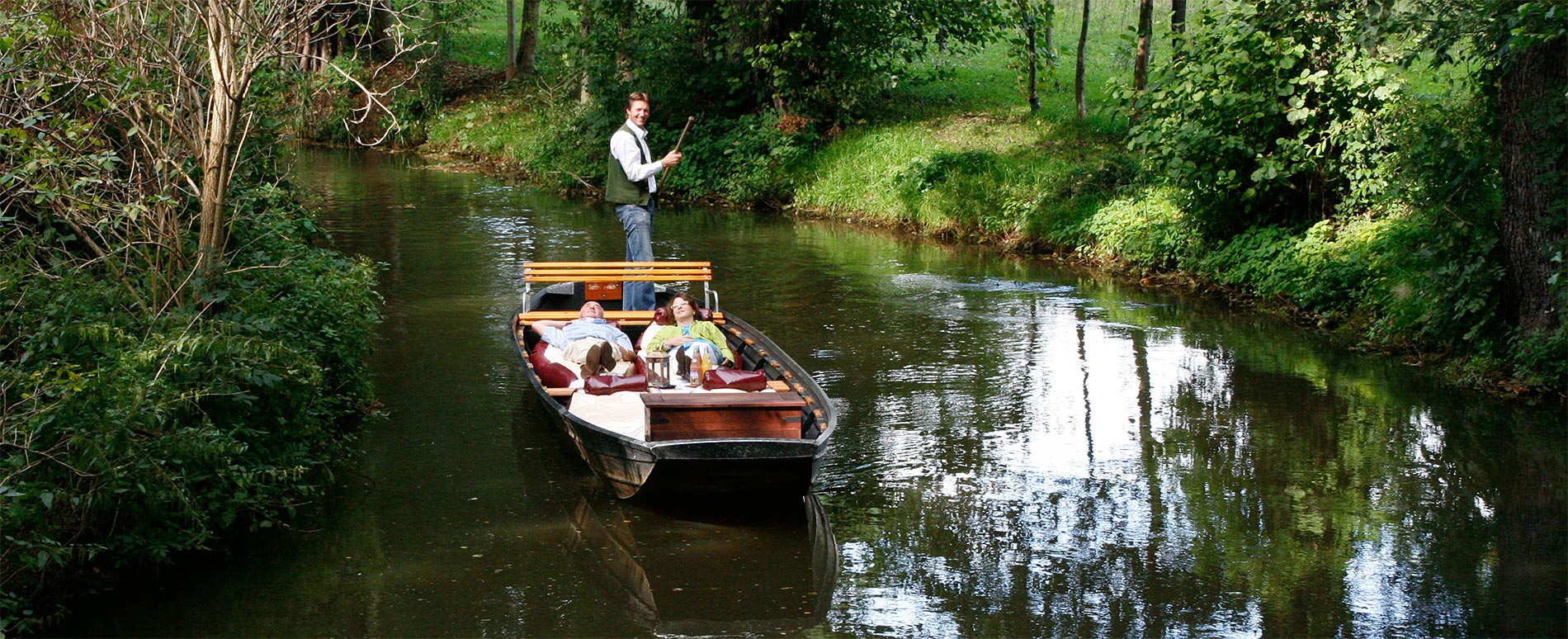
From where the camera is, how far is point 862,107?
23.7 metres

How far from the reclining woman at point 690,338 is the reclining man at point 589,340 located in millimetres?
234

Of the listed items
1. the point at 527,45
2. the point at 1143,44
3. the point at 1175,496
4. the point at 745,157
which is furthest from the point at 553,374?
the point at 527,45

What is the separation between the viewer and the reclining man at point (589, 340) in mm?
8664

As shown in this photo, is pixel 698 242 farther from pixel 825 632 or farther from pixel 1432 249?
pixel 825 632

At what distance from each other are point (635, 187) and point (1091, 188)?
7.84 meters

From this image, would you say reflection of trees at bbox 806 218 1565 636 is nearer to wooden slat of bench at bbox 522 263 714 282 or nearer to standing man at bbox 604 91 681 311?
wooden slat of bench at bbox 522 263 714 282

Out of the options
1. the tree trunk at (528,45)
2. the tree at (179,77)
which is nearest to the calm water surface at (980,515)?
the tree at (179,77)

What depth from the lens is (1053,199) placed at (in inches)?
694

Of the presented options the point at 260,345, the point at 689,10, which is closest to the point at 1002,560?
the point at 260,345

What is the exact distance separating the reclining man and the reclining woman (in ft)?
0.77

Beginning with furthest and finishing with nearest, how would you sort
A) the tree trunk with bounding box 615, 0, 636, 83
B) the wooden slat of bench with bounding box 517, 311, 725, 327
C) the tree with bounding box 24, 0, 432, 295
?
the tree trunk with bounding box 615, 0, 636, 83 → the wooden slat of bench with bounding box 517, 311, 725, 327 → the tree with bounding box 24, 0, 432, 295

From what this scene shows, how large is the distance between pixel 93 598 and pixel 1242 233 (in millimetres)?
11755

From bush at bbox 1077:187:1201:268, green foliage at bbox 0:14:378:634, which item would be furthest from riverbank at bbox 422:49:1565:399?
green foliage at bbox 0:14:378:634

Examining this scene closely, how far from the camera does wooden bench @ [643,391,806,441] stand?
711cm
